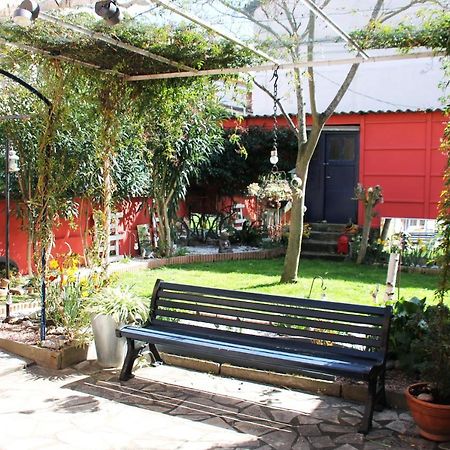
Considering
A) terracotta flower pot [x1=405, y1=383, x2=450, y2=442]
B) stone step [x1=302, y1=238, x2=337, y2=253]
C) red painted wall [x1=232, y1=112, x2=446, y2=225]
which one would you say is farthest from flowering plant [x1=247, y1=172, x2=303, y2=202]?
terracotta flower pot [x1=405, y1=383, x2=450, y2=442]

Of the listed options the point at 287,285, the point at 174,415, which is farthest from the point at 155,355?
the point at 287,285

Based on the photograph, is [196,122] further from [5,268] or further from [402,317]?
[402,317]

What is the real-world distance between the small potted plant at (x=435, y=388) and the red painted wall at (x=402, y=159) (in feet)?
29.2

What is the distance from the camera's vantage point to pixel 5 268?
8.88 m

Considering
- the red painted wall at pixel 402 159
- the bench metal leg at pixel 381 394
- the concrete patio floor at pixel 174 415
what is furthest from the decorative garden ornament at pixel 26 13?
the red painted wall at pixel 402 159

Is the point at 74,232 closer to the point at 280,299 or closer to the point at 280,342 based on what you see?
the point at 280,299

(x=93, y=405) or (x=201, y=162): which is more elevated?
(x=201, y=162)

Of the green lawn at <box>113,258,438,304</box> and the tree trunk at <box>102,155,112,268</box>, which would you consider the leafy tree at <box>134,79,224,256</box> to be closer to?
the green lawn at <box>113,258,438,304</box>

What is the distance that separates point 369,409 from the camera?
13.6 feet

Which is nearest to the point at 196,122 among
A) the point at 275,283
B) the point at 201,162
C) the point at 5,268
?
the point at 201,162

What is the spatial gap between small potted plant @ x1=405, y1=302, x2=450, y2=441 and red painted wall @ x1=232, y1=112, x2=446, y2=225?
29.2ft

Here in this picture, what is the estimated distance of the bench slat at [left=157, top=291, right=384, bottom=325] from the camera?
15.1 ft

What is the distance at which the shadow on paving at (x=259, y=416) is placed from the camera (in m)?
4.01

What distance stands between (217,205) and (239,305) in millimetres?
9210
